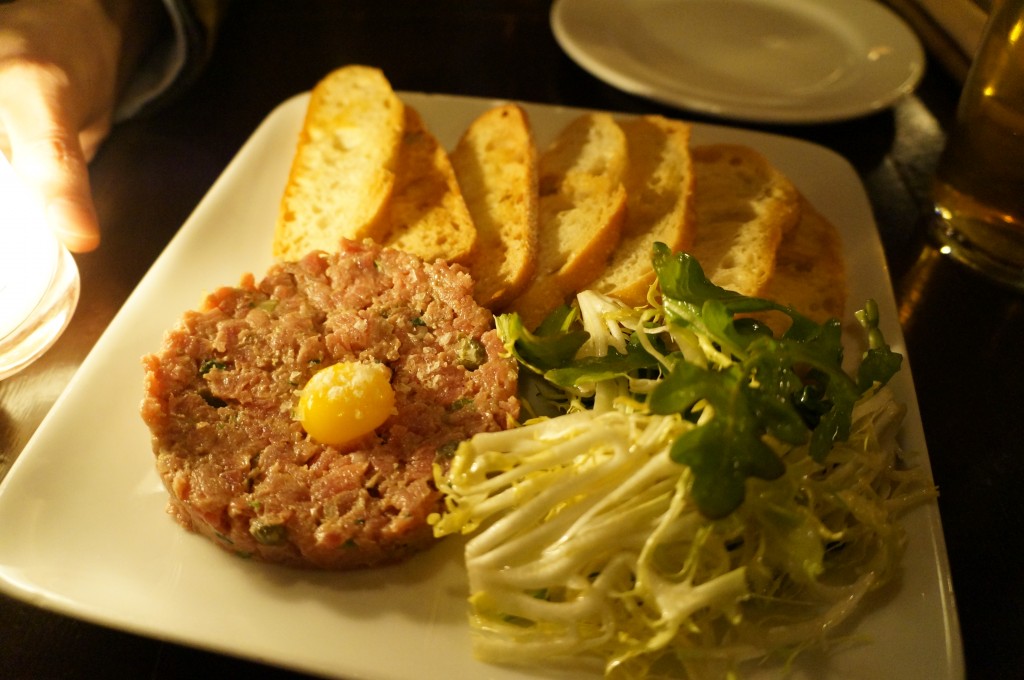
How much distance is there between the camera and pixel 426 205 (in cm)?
317

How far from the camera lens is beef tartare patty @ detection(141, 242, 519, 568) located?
2023 millimetres

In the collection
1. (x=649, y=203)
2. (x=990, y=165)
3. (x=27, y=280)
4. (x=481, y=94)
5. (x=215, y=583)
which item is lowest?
(x=215, y=583)

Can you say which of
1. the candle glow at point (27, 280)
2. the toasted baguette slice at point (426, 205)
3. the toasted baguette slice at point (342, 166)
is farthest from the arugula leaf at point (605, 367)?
the candle glow at point (27, 280)

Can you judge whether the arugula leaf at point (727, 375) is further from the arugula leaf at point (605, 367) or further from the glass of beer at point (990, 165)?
the glass of beer at point (990, 165)

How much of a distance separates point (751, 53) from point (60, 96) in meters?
3.59

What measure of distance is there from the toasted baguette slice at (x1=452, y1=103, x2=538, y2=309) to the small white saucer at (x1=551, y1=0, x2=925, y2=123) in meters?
0.87

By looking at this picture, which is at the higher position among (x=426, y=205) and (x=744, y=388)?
(x=744, y=388)

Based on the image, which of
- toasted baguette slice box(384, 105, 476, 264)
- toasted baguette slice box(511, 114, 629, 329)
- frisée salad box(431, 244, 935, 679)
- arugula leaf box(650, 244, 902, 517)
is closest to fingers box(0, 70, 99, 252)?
toasted baguette slice box(384, 105, 476, 264)

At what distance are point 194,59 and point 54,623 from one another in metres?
3.11

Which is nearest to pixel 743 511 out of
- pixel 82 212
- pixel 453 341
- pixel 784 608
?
pixel 784 608

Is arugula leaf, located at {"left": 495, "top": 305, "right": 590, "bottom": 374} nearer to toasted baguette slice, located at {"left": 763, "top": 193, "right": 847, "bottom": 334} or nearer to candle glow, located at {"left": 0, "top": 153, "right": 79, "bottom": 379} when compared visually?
toasted baguette slice, located at {"left": 763, "top": 193, "right": 847, "bottom": 334}

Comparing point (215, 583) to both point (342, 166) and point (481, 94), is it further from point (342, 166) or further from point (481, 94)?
point (481, 94)

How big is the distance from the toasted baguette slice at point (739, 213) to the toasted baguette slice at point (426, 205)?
3.08 feet

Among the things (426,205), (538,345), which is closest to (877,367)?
(538,345)
